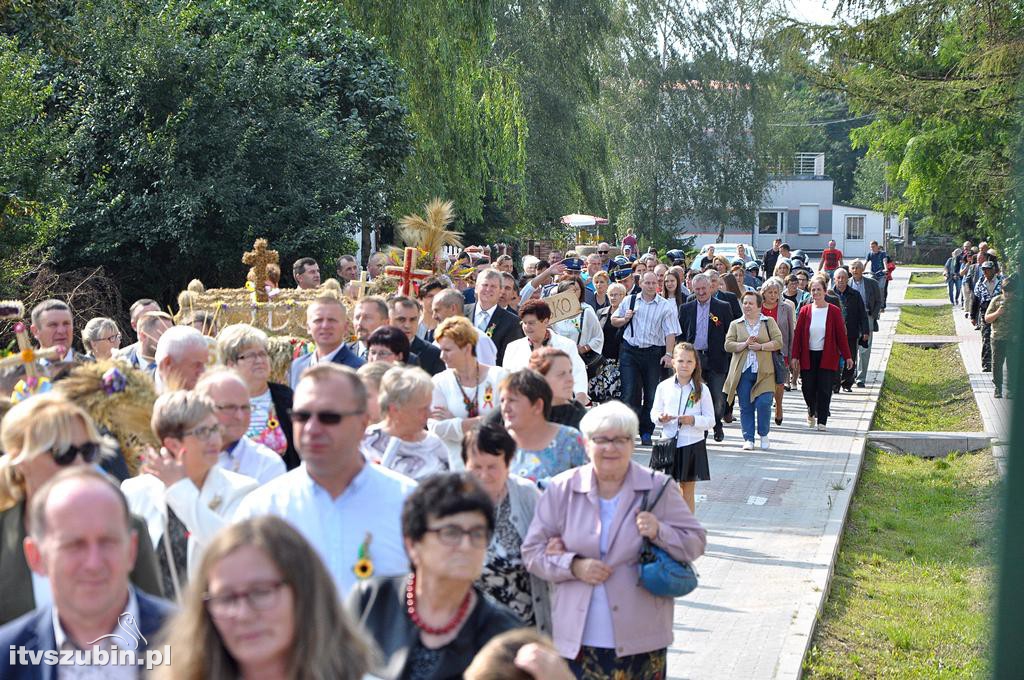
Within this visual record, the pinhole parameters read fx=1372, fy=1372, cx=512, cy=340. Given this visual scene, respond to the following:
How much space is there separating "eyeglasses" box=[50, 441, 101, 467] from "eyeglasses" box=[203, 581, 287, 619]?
5.36 ft

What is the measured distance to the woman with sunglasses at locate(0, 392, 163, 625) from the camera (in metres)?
4.21

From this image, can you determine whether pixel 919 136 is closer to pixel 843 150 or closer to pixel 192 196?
pixel 192 196

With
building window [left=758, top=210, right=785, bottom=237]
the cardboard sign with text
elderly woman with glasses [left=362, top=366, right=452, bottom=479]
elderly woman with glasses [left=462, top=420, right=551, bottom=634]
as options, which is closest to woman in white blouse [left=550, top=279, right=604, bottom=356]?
the cardboard sign with text

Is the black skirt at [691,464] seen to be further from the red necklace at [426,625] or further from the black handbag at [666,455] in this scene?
the red necklace at [426,625]

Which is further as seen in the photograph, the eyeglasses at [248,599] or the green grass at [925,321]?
the green grass at [925,321]

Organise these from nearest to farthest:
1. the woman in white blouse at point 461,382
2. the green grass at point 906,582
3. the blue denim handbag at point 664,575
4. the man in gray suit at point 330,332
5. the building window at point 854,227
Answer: the blue denim handbag at point 664,575 < the woman in white blouse at point 461,382 < the man in gray suit at point 330,332 < the green grass at point 906,582 < the building window at point 854,227

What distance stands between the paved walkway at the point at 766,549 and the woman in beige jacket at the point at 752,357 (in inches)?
24.1

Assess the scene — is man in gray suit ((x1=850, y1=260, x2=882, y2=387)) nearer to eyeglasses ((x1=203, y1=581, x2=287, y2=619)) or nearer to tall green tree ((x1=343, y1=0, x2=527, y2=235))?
tall green tree ((x1=343, y1=0, x2=527, y2=235))

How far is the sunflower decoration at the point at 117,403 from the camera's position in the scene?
5.70 meters

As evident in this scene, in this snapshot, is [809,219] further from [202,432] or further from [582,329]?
[202,432]

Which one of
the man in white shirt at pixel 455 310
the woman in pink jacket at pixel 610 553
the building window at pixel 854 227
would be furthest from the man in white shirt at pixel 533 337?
the building window at pixel 854 227

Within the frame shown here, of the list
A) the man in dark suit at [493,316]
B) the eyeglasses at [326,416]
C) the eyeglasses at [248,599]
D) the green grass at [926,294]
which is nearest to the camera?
the eyeglasses at [248,599]

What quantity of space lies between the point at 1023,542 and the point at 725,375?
14.3m

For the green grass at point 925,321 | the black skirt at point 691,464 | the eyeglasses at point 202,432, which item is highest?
the eyeglasses at point 202,432
